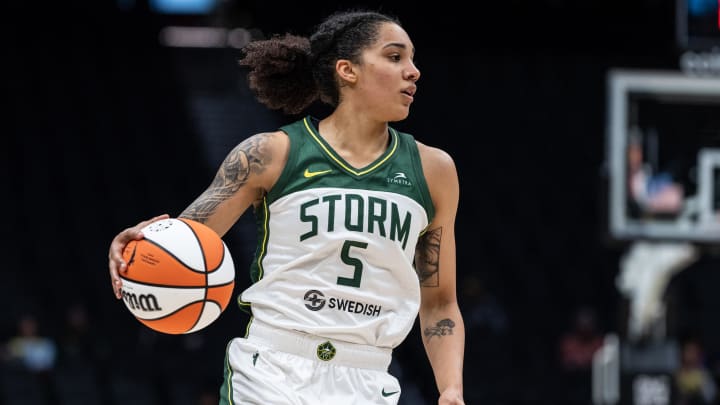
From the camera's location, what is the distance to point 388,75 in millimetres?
3830

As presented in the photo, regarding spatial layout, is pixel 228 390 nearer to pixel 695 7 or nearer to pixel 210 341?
pixel 695 7

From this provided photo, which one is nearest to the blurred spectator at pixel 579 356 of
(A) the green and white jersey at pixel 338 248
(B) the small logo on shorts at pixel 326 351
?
(A) the green and white jersey at pixel 338 248

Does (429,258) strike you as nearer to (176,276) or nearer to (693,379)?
(176,276)

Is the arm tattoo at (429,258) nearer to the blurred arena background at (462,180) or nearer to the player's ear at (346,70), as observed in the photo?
the player's ear at (346,70)

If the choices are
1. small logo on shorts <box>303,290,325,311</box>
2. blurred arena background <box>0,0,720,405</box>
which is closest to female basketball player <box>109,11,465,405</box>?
small logo on shorts <box>303,290,325,311</box>

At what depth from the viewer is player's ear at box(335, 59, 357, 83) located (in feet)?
12.8

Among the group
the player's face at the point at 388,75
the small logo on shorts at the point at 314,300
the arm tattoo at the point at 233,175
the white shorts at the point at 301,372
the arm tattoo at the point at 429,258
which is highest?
the player's face at the point at 388,75

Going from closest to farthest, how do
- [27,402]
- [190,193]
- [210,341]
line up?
[27,402] → [210,341] → [190,193]

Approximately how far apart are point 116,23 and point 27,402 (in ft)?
31.2

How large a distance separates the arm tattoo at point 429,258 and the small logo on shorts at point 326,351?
1.77 feet

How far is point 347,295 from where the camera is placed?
11.9 ft

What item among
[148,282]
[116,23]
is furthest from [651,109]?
[116,23]

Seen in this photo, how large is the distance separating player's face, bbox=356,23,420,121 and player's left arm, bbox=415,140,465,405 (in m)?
0.21

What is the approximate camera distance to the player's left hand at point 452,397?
366cm
